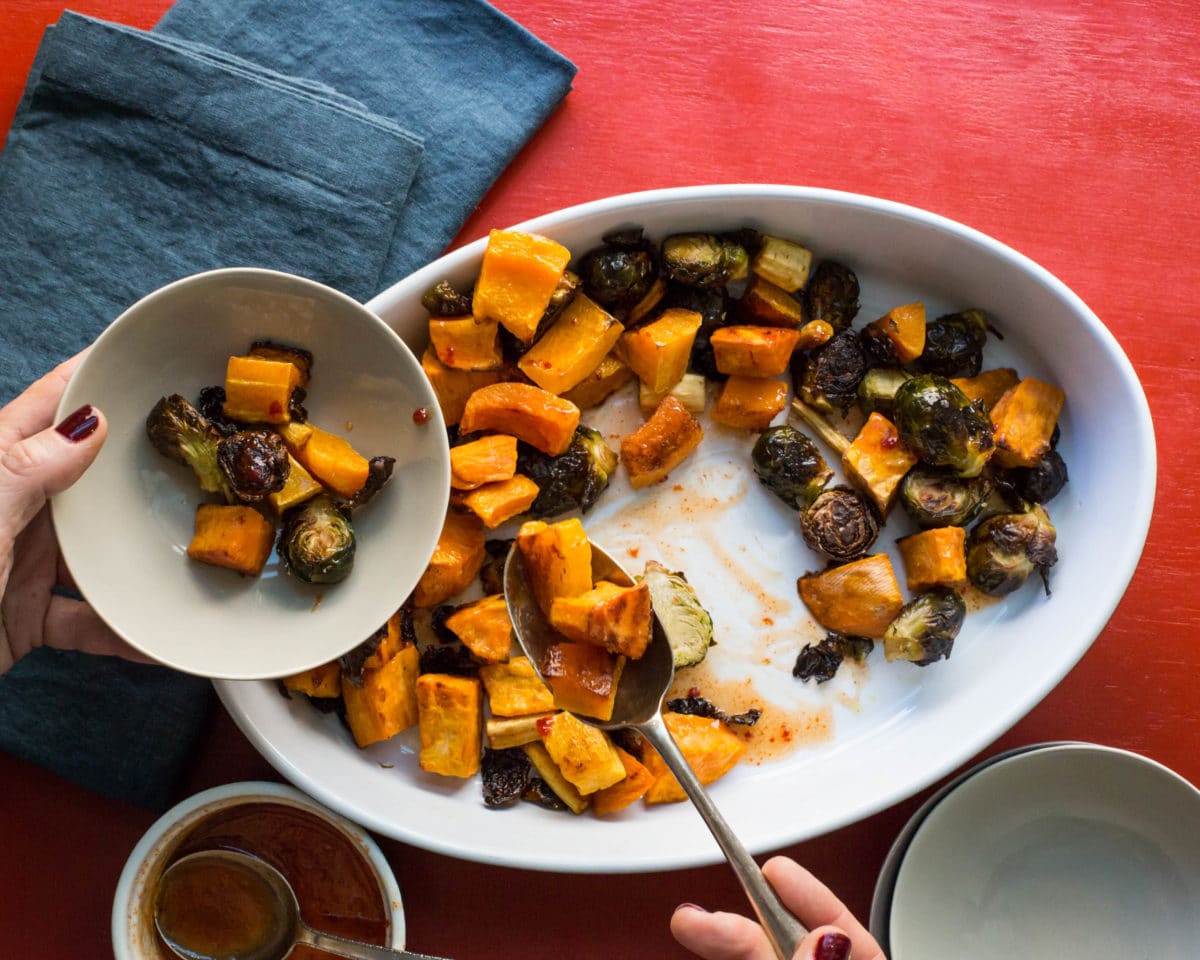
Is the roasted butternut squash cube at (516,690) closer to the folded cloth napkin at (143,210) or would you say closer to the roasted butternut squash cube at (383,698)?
the roasted butternut squash cube at (383,698)

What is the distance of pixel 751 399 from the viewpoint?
9.90 ft

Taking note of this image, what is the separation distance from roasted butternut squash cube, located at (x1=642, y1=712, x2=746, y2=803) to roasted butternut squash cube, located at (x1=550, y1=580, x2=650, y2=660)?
355mm

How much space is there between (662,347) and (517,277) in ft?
1.48

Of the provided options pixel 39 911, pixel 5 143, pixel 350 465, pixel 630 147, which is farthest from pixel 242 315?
pixel 39 911

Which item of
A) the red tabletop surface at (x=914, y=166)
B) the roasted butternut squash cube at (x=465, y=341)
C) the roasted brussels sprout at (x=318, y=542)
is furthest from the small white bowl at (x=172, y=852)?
the roasted butternut squash cube at (x=465, y=341)

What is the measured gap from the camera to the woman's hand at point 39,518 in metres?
2.14

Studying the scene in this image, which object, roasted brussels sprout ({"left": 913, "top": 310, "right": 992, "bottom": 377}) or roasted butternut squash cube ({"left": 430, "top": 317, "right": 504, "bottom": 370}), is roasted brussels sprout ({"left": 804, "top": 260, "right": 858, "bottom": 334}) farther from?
roasted butternut squash cube ({"left": 430, "top": 317, "right": 504, "bottom": 370})

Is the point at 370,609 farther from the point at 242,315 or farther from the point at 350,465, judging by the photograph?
the point at 242,315

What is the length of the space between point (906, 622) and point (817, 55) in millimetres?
1785

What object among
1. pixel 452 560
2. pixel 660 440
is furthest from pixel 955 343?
pixel 452 560

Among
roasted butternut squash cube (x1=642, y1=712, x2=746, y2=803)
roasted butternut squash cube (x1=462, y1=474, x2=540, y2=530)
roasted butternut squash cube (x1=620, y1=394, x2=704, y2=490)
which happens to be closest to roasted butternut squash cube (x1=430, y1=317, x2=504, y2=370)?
roasted butternut squash cube (x1=462, y1=474, x2=540, y2=530)

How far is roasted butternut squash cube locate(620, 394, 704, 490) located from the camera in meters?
2.92

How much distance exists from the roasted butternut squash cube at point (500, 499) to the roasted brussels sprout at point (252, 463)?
1.68ft

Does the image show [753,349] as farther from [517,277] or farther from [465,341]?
[465,341]
